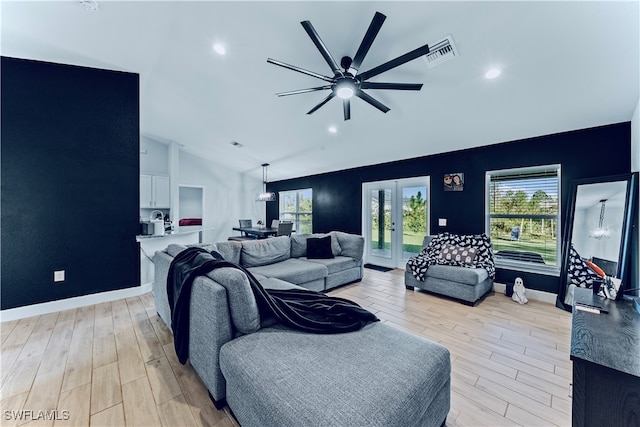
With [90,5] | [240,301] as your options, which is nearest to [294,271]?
[240,301]

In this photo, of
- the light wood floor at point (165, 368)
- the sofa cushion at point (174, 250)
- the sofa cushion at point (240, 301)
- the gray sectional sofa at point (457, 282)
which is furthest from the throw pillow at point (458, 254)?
the sofa cushion at point (174, 250)

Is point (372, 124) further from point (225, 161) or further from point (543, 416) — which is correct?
point (225, 161)

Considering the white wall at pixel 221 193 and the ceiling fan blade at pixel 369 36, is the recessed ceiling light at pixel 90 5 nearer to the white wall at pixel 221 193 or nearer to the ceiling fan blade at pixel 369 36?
the ceiling fan blade at pixel 369 36

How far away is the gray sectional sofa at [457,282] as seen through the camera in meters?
3.31

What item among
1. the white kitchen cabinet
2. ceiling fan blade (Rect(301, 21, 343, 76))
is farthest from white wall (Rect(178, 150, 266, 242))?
ceiling fan blade (Rect(301, 21, 343, 76))

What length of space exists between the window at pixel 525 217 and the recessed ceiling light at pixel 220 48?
14.1 ft

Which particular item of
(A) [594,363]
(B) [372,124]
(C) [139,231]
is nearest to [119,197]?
(C) [139,231]

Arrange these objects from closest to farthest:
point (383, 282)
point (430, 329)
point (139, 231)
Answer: point (430, 329), point (139, 231), point (383, 282)

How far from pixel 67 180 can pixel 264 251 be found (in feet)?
→ 8.71

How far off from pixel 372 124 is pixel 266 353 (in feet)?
11.9

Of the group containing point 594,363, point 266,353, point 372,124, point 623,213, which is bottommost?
point 266,353

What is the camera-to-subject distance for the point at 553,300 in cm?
339

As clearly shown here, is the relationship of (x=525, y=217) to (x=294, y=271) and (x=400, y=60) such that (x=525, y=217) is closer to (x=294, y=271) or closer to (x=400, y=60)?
(x=400, y=60)

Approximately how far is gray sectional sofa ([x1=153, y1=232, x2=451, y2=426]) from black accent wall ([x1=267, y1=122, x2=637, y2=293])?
343 cm
